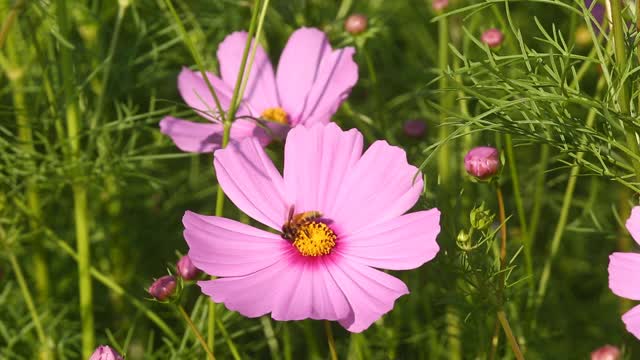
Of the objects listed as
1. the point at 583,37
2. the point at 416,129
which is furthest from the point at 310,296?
the point at 583,37

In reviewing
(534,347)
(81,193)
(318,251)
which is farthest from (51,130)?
(534,347)

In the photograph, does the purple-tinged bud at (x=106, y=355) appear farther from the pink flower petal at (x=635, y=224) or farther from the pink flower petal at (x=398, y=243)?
the pink flower petal at (x=635, y=224)

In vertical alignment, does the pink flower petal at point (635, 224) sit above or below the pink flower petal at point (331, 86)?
below

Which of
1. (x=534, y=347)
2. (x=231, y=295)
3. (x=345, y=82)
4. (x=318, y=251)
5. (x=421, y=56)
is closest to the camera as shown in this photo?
→ (x=231, y=295)

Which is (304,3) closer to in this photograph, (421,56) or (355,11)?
(355,11)

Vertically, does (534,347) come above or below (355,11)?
below

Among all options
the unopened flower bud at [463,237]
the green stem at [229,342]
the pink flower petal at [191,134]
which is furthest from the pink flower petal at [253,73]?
the unopened flower bud at [463,237]

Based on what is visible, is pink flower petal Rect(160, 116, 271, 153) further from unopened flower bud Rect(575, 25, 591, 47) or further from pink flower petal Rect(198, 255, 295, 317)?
unopened flower bud Rect(575, 25, 591, 47)
